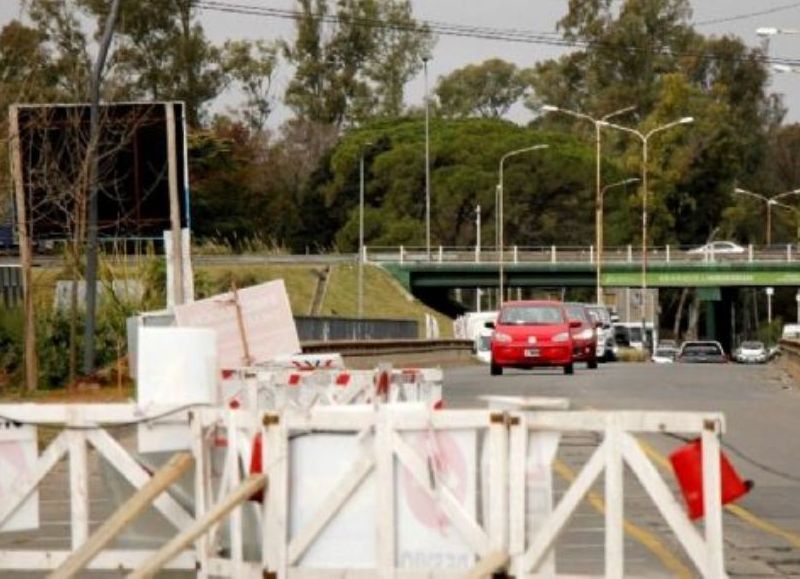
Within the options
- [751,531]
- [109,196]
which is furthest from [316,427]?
[109,196]

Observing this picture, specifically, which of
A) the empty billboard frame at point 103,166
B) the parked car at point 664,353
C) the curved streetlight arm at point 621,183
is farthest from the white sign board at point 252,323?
the curved streetlight arm at point 621,183

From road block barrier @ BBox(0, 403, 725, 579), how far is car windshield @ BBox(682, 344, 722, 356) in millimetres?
72473

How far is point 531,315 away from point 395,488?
38440 mm

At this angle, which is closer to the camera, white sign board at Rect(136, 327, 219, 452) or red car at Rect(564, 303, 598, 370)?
white sign board at Rect(136, 327, 219, 452)

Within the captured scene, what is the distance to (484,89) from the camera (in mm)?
165000

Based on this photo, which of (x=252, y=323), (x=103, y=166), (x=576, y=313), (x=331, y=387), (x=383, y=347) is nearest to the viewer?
(x=331, y=387)

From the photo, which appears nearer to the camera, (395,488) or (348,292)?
(395,488)

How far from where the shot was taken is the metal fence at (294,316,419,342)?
4919 cm

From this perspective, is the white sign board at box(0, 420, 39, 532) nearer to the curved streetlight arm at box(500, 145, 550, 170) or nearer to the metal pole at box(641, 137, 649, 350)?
the metal pole at box(641, 137, 649, 350)

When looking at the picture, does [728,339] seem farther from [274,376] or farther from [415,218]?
[274,376]

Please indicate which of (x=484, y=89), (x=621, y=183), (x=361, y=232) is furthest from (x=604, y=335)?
(x=484, y=89)

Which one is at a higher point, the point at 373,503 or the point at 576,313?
the point at 373,503

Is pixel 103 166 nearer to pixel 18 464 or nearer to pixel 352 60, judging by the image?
pixel 18 464

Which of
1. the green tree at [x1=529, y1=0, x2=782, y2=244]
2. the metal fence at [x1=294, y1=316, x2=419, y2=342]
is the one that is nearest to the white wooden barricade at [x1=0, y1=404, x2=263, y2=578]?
the metal fence at [x1=294, y1=316, x2=419, y2=342]
